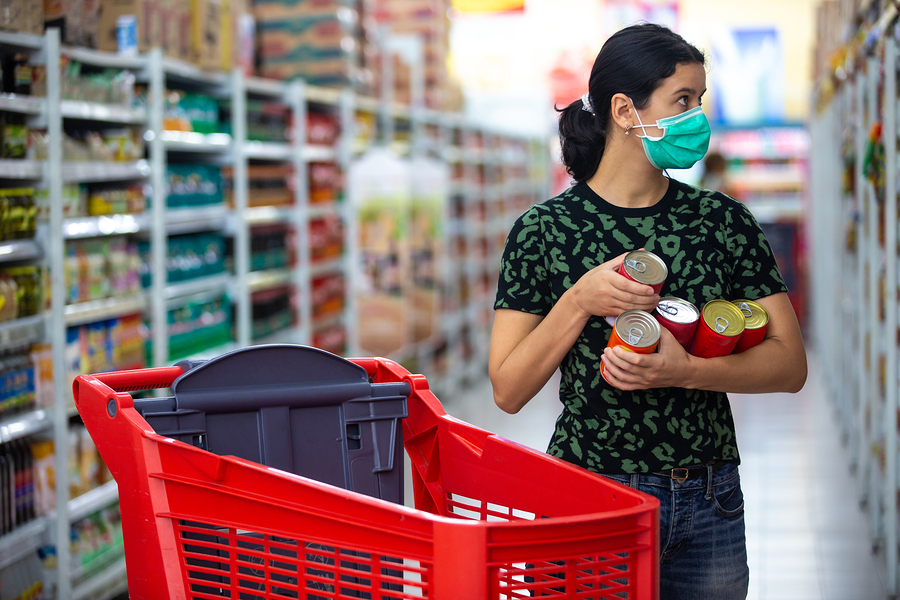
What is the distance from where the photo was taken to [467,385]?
333 inches

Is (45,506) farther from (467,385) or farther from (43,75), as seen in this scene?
(467,385)

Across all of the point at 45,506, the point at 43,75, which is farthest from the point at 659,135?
the point at 45,506

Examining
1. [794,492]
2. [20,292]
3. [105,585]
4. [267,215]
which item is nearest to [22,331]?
[20,292]

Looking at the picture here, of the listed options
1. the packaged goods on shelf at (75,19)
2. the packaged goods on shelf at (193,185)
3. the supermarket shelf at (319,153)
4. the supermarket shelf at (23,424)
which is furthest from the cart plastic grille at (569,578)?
the supermarket shelf at (319,153)

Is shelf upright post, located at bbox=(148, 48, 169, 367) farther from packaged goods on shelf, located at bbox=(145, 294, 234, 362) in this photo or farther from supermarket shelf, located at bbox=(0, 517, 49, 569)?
supermarket shelf, located at bbox=(0, 517, 49, 569)

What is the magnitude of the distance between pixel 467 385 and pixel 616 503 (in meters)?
7.09

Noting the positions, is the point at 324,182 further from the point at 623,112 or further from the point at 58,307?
the point at 623,112

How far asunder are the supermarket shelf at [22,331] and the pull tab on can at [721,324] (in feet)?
7.84

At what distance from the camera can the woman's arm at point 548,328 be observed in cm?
143

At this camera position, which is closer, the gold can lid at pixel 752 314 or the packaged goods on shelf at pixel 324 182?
the gold can lid at pixel 752 314

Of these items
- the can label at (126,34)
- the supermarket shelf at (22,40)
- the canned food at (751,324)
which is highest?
the can label at (126,34)

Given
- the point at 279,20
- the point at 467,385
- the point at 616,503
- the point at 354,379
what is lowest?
the point at 467,385

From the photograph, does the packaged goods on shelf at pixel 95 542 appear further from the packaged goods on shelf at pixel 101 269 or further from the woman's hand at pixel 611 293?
the woman's hand at pixel 611 293

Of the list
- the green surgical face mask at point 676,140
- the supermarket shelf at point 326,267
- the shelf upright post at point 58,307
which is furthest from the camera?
the supermarket shelf at point 326,267
